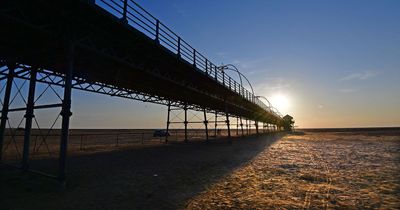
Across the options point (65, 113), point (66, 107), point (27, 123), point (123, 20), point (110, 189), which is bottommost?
point (110, 189)

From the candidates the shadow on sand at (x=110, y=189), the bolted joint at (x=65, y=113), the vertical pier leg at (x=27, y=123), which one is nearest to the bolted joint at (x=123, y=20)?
the bolted joint at (x=65, y=113)

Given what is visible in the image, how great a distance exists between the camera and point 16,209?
17.9ft

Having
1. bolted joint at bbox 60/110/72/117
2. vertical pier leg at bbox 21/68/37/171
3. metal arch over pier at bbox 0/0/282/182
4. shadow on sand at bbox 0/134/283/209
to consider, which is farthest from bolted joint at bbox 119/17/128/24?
shadow on sand at bbox 0/134/283/209

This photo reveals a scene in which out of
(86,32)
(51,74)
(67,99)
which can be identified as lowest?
(67,99)

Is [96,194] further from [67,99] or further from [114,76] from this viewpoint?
[114,76]

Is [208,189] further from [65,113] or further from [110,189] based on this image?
[65,113]

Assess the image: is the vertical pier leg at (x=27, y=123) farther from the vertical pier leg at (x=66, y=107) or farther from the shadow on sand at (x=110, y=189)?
the vertical pier leg at (x=66, y=107)

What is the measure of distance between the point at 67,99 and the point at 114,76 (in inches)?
287

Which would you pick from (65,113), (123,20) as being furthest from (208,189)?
(123,20)

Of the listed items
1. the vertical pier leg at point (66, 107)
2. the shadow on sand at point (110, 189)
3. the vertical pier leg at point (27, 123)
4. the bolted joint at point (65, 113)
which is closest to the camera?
the shadow on sand at point (110, 189)

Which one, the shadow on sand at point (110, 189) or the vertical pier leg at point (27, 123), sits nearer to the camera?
the shadow on sand at point (110, 189)

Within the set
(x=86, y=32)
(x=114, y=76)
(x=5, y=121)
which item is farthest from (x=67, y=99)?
(x=114, y=76)

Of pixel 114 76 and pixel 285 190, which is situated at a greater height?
pixel 114 76

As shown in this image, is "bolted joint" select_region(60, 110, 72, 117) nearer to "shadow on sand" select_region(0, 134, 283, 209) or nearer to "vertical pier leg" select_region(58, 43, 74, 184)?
"vertical pier leg" select_region(58, 43, 74, 184)
